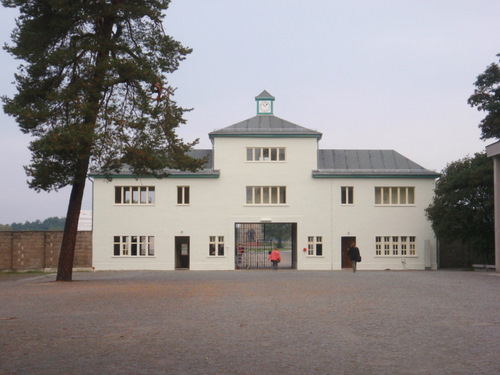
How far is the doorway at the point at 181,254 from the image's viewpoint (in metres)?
45.8

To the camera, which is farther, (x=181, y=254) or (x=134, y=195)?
(x=181, y=254)

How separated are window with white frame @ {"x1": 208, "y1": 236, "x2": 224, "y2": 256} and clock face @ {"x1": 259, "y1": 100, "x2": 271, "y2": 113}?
10.2 metres

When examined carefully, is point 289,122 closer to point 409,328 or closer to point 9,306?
point 9,306

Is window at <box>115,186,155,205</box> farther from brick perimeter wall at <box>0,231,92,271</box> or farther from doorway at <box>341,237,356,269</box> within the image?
doorway at <box>341,237,356,269</box>

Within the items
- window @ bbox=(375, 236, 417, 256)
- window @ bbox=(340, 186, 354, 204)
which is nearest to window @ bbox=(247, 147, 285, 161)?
window @ bbox=(340, 186, 354, 204)

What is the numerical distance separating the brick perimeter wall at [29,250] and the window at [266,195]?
13251mm

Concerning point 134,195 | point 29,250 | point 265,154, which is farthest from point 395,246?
point 29,250

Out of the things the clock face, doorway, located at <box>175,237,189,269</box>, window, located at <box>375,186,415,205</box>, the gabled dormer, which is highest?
the clock face

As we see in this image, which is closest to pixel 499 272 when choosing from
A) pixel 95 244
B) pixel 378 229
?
pixel 378 229

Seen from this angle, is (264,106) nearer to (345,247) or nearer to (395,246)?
(345,247)

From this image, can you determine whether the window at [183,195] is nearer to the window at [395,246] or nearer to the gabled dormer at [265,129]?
the gabled dormer at [265,129]

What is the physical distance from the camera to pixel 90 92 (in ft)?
85.5

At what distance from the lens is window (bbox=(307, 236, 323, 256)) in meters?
45.5

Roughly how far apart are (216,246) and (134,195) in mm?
6761
